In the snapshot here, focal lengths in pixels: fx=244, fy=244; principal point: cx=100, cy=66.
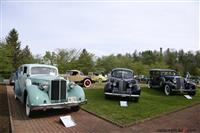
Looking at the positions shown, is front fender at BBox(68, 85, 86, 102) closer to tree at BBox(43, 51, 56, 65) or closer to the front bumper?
the front bumper

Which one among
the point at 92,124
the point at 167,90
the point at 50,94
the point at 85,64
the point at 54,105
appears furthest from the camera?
the point at 85,64

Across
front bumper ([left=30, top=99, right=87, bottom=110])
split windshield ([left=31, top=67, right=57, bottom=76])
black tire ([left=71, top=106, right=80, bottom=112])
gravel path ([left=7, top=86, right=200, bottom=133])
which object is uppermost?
split windshield ([left=31, top=67, right=57, bottom=76])

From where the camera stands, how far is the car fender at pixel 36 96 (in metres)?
8.24

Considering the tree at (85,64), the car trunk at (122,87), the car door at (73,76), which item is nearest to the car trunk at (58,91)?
the car trunk at (122,87)

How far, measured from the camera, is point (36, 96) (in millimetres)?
8344

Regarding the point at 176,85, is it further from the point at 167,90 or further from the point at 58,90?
the point at 58,90

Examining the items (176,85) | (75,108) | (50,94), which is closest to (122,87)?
(75,108)

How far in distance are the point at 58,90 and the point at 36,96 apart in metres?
0.88

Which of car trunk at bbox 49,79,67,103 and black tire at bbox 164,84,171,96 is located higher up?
car trunk at bbox 49,79,67,103

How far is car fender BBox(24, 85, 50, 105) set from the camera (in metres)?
8.24

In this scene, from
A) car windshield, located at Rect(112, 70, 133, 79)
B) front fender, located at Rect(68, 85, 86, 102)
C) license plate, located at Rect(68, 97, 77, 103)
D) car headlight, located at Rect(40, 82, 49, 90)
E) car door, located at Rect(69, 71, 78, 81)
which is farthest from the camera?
car door, located at Rect(69, 71, 78, 81)

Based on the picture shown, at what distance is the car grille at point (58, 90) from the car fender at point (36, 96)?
0.94 ft

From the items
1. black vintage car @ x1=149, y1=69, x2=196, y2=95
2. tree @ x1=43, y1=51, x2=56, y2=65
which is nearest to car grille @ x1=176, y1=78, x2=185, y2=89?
black vintage car @ x1=149, y1=69, x2=196, y2=95

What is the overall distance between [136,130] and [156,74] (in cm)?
1200
